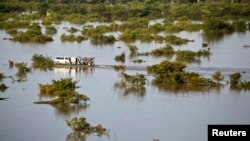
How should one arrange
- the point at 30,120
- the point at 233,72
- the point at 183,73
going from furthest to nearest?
the point at 233,72
the point at 183,73
the point at 30,120

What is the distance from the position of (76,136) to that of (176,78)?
7101mm

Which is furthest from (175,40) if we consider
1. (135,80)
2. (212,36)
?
(135,80)

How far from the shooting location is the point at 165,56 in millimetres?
31344

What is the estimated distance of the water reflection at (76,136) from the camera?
18.2 m

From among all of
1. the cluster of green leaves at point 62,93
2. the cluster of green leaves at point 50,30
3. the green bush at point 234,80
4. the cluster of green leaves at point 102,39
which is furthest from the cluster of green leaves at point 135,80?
the cluster of green leaves at point 50,30

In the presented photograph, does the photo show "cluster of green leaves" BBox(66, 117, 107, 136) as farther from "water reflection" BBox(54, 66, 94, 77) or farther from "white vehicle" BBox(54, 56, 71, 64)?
"white vehicle" BBox(54, 56, 71, 64)

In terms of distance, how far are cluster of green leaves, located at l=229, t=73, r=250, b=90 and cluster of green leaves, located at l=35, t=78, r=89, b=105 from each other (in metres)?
5.21

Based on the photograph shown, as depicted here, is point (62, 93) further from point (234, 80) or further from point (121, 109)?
point (234, 80)

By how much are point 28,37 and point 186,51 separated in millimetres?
8890

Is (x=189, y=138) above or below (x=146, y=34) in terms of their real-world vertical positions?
below

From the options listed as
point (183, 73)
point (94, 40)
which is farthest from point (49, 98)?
point (94, 40)

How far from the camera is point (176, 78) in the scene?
24.8 meters

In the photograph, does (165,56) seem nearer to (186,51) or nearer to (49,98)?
(186,51)

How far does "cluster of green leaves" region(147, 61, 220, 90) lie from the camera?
80.1ft
